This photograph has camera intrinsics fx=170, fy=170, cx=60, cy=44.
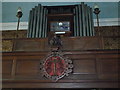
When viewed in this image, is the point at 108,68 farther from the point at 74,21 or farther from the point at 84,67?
the point at 74,21

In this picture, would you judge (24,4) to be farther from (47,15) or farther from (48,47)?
(48,47)

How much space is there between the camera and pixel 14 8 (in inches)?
188

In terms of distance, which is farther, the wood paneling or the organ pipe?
the organ pipe

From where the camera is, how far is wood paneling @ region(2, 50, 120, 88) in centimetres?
271

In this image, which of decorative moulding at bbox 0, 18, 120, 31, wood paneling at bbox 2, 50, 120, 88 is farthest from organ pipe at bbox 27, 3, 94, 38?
wood paneling at bbox 2, 50, 120, 88

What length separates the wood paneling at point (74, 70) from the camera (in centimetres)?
271

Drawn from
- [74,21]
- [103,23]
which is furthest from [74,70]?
[103,23]

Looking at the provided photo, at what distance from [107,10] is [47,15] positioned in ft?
5.52

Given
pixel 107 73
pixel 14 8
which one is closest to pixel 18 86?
pixel 107 73

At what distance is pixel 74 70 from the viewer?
110 inches

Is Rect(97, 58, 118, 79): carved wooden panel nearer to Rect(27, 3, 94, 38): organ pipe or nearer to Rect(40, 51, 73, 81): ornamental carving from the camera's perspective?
Rect(40, 51, 73, 81): ornamental carving

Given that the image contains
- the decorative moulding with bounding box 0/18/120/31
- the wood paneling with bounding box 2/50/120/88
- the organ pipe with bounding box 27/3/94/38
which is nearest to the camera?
the wood paneling with bounding box 2/50/120/88

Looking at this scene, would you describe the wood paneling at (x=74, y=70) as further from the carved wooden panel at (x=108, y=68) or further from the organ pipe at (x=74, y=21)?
the organ pipe at (x=74, y=21)

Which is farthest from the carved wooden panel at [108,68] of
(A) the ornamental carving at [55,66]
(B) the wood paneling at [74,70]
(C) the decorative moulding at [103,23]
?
(C) the decorative moulding at [103,23]
